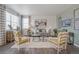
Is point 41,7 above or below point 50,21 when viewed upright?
above

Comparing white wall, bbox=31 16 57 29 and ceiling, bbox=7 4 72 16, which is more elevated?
ceiling, bbox=7 4 72 16

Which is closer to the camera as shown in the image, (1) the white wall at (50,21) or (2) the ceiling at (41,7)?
(2) the ceiling at (41,7)

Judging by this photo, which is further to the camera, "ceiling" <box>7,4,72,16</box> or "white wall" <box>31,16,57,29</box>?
"white wall" <box>31,16,57,29</box>

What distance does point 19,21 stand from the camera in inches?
525

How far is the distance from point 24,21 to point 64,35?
324 inches

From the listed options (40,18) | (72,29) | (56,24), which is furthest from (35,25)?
(72,29)

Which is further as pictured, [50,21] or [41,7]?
[50,21]

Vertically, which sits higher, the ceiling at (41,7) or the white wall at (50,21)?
the ceiling at (41,7)
